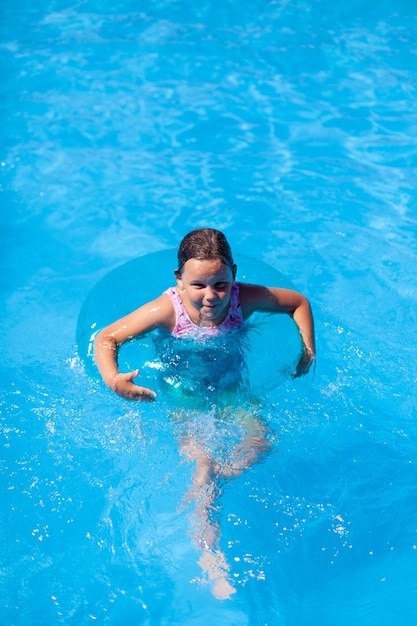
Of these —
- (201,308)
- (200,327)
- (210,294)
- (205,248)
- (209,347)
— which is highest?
(205,248)

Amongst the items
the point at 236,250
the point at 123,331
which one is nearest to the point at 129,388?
the point at 123,331

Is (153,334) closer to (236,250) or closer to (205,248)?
(205,248)

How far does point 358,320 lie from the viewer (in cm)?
531

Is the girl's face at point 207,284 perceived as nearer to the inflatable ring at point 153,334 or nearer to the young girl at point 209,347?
the young girl at point 209,347

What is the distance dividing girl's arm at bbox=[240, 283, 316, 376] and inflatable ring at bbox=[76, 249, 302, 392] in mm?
69

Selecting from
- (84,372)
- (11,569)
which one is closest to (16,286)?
(84,372)

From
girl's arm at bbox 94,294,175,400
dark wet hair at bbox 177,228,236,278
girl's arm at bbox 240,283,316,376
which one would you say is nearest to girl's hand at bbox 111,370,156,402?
girl's arm at bbox 94,294,175,400

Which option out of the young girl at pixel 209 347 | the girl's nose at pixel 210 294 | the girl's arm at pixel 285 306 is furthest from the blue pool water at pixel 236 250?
the girl's nose at pixel 210 294

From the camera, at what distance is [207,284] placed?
3906 mm

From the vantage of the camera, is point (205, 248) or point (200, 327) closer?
point (205, 248)

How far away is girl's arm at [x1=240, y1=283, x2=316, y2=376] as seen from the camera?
424 centimetres

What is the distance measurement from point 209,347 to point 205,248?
66 centimetres

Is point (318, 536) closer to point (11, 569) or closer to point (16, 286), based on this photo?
point (11, 569)

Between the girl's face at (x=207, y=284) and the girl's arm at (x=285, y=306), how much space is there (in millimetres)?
270
